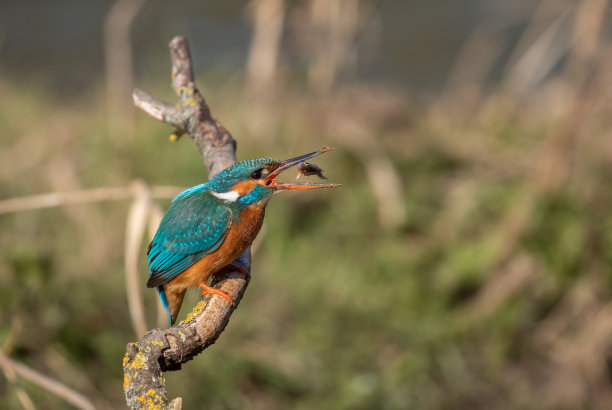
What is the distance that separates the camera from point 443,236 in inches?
190

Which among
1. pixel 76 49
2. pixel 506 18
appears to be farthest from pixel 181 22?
A: pixel 506 18

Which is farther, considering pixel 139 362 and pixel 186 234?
pixel 186 234

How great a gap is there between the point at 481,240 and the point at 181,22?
267 inches

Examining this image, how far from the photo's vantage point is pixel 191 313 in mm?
1740

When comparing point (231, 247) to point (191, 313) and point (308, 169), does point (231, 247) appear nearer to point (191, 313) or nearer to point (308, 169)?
point (308, 169)

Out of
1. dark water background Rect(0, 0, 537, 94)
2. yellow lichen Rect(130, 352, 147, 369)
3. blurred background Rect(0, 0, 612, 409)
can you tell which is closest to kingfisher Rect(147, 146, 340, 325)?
blurred background Rect(0, 0, 612, 409)

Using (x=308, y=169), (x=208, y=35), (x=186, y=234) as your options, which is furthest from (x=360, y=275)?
(x=208, y=35)

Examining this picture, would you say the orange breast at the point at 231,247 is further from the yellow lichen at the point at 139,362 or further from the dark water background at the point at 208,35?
the dark water background at the point at 208,35

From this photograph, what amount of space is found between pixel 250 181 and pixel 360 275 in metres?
2.65

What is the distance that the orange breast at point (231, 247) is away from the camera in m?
2.22

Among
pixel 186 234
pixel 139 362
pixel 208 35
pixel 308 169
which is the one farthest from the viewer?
pixel 208 35

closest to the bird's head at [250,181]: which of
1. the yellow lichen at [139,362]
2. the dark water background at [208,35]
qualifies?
the yellow lichen at [139,362]

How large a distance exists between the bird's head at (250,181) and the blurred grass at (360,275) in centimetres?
146

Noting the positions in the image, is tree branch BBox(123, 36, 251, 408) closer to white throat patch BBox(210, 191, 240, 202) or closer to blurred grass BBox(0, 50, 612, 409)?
white throat patch BBox(210, 191, 240, 202)
